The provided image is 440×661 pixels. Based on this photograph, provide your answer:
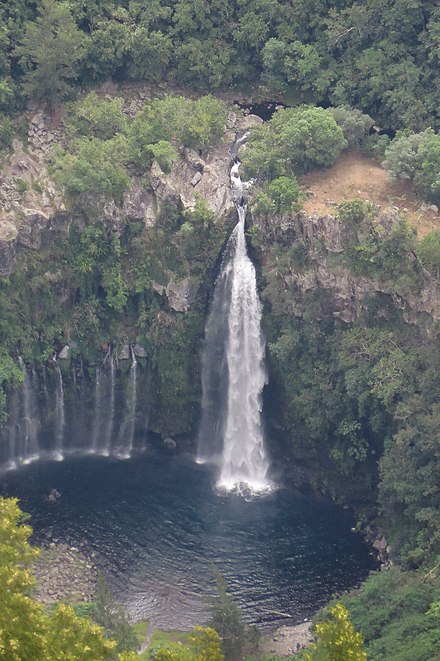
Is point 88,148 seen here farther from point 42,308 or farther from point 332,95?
point 332,95

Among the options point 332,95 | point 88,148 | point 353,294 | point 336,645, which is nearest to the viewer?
point 336,645

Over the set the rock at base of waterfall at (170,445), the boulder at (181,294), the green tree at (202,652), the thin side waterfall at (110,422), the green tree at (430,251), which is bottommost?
the green tree at (202,652)

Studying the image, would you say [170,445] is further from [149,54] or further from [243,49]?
[243,49]

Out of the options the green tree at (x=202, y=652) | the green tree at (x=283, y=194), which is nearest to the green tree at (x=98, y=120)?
the green tree at (x=283, y=194)

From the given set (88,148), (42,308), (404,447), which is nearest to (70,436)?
(42,308)

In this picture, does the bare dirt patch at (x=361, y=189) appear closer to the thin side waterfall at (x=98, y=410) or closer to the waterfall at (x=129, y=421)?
the waterfall at (x=129, y=421)
